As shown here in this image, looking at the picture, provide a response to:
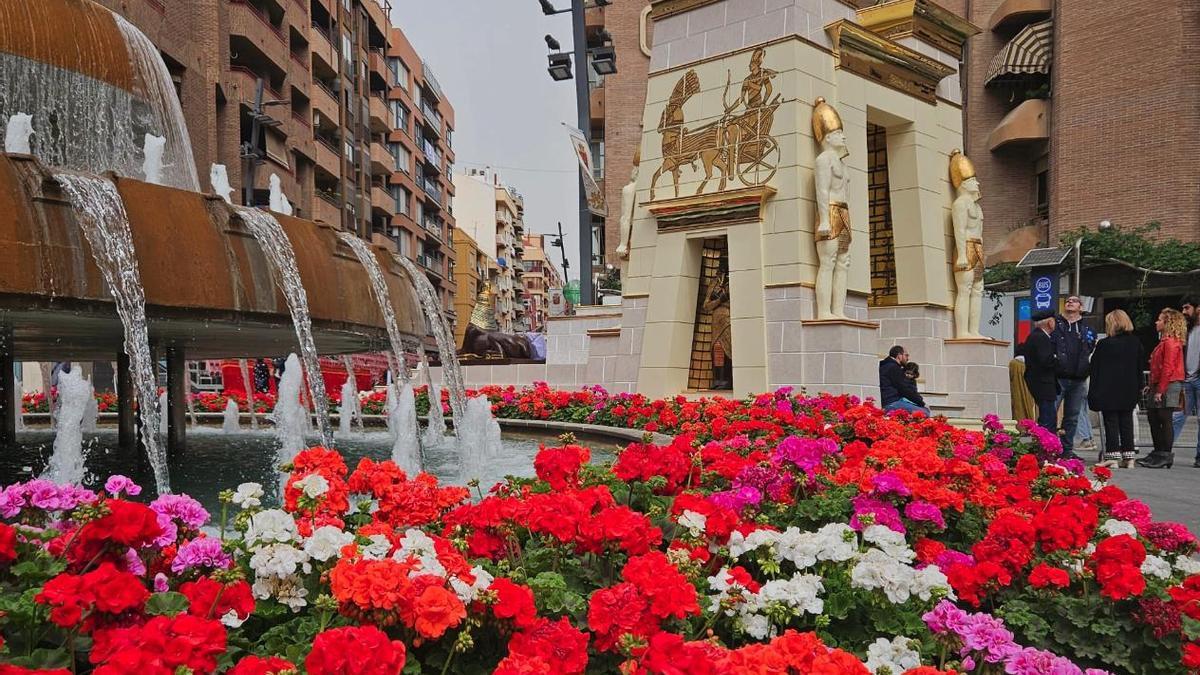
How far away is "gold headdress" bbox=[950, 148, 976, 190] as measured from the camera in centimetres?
1404

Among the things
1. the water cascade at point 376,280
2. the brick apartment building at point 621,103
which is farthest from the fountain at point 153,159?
the brick apartment building at point 621,103

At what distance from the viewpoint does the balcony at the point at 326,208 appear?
40.1 meters

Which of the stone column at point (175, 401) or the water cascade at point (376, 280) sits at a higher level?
the water cascade at point (376, 280)

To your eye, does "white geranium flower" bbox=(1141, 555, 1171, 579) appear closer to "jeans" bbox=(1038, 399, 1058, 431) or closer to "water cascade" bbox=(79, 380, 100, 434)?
"jeans" bbox=(1038, 399, 1058, 431)

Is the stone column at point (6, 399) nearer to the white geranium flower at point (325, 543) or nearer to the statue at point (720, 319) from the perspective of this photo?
the white geranium flower at point (325, 543)

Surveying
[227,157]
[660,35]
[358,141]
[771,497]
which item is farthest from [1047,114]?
[358,141]

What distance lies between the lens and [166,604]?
2109 millimetres

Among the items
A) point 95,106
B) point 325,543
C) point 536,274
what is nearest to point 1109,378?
point 325,543

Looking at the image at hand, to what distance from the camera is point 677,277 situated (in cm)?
1244

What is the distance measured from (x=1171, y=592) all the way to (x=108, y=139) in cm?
887

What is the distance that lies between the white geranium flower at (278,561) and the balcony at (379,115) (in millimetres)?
51648

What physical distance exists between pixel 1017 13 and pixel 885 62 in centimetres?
1815

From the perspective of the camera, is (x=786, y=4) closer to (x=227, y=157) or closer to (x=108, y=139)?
(x=108, y=139)

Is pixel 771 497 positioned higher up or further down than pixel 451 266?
further down
